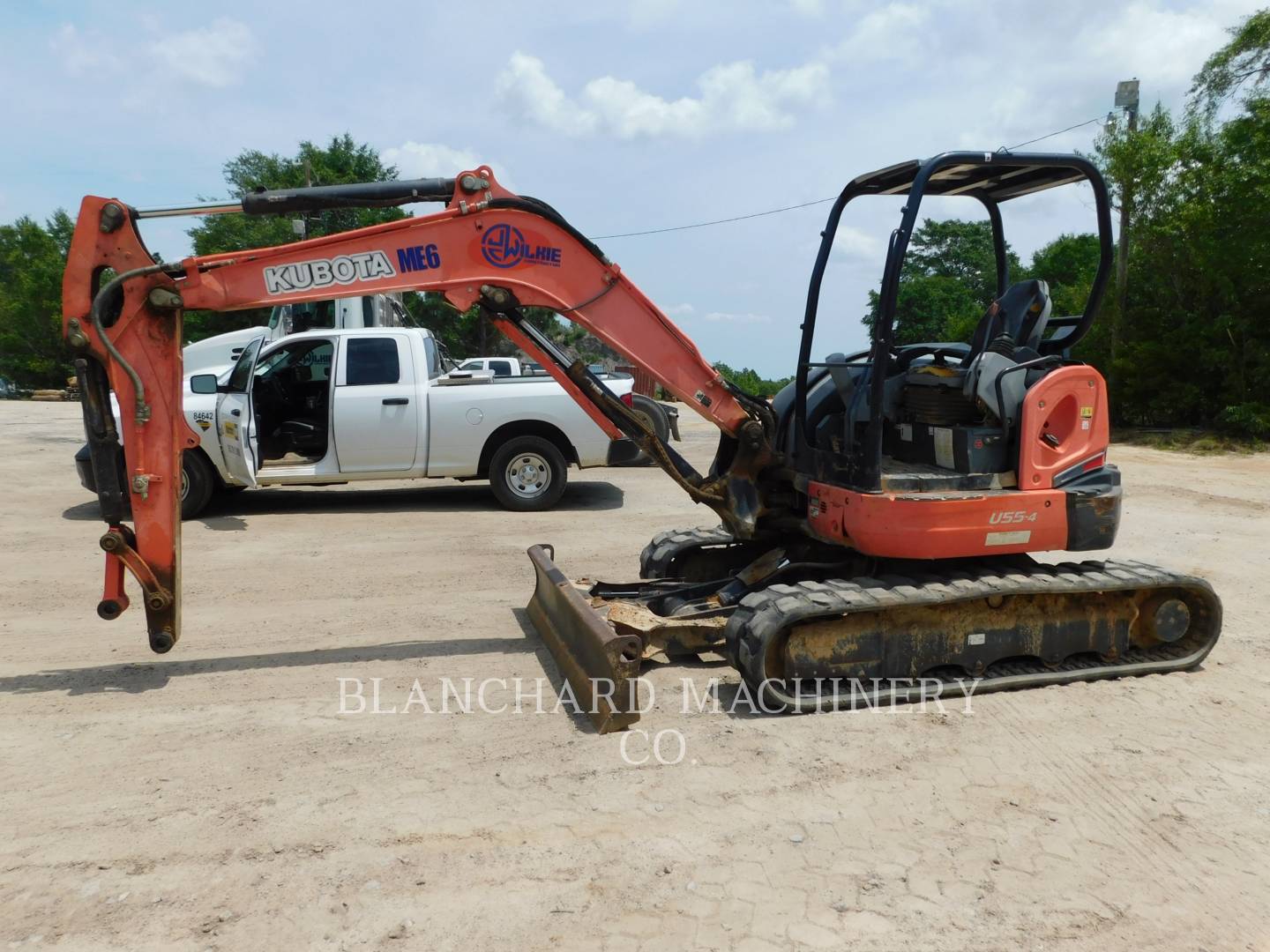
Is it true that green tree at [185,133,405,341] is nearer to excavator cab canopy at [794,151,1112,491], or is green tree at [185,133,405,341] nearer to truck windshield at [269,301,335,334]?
truck windshield at [269,301,335,334]

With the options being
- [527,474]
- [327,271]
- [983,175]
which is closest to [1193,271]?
[527,474]

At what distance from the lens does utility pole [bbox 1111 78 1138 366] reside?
1989 centimetres

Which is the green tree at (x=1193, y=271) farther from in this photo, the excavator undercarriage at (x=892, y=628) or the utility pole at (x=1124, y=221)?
the excavator undercarriage at (x=892, y=628)

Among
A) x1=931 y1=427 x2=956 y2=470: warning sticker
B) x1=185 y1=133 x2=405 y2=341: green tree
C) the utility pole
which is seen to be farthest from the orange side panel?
x1=185 y1=133 x2=405 y2=341: green tree

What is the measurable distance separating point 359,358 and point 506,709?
654cm

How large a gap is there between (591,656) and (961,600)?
6.47 feet

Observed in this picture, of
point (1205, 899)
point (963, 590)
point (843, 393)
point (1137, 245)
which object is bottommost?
point (1205, 899)

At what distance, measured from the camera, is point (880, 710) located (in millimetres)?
4844

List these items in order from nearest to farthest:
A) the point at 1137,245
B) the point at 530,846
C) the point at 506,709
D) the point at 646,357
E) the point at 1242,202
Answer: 1. the point at 530,846
2. the point at 506,709
3. the point at 646,357
4. the point at 1242,202
5. the point at 1137,245

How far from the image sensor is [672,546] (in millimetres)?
6508

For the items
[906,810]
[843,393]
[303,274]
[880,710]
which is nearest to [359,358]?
[303,274]

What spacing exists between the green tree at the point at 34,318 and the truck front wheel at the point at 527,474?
40.6 metres

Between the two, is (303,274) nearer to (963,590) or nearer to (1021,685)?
(963,590)

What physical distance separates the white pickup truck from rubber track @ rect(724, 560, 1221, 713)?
5.24 meters
